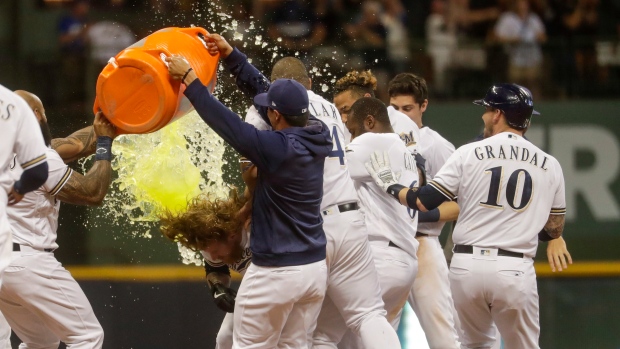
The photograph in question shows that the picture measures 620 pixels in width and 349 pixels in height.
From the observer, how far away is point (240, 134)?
529cm

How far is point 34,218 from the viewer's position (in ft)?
19.6

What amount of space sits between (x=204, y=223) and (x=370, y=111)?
150cm

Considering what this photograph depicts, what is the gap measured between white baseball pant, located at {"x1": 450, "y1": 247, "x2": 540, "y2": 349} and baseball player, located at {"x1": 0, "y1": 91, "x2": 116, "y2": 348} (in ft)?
7.85

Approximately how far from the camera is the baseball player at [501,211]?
6.00m

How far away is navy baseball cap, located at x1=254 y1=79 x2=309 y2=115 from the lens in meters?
5.45

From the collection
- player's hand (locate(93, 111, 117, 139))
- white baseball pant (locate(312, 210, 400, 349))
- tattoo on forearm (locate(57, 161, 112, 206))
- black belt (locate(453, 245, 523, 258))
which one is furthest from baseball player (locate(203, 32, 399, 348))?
tattoo on forearm (locate(57, 161, 112, 206))

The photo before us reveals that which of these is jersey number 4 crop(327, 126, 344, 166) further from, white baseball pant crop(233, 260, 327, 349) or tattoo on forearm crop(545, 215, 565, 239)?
tattoo on forearm crop(545, 215, 565, 239)

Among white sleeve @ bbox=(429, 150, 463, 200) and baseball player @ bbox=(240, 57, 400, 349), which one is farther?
white sleeve @ bbox=(429, 150, 463, 200)

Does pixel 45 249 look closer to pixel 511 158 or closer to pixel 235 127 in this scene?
pixel 235 127

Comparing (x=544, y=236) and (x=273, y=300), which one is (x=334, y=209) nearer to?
(x=273, y=300)

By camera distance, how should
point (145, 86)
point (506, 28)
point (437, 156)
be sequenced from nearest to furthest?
1. point (145, 86)
2. point (437, 156)
3. point (506, 28)

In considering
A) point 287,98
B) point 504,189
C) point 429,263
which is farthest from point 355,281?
point 429,263

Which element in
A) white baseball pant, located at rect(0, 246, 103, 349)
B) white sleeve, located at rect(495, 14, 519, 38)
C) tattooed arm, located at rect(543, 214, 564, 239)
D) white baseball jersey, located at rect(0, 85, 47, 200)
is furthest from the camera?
white sleeve, located at rect(495, 14, 519, 38)

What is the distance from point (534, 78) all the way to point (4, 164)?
8.60 metres
